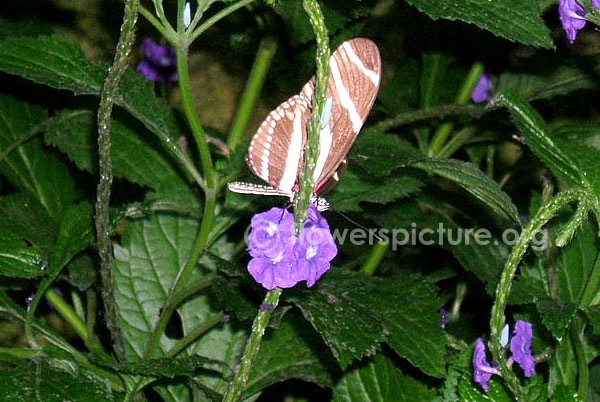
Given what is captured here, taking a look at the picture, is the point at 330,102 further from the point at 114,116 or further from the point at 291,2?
the point at 114,116

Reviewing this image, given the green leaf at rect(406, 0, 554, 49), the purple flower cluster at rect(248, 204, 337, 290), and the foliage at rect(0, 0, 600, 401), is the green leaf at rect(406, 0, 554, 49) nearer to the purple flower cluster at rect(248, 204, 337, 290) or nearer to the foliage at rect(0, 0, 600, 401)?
the foliage at rect(0, 0, 600, 401)

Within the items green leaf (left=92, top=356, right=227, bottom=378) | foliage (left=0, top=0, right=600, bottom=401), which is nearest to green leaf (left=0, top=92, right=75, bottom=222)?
foliage (left=0, top=0, right=600, bottom=401)

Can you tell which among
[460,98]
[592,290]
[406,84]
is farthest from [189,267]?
[406,84]

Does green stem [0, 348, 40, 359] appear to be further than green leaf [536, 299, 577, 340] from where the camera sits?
Yes

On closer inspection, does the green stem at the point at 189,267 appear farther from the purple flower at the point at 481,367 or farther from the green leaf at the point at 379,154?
the purple flower at the point at 481,367

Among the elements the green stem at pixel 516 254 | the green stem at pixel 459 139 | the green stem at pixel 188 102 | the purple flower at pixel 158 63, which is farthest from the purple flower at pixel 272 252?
the purple flower at pixel 158 63

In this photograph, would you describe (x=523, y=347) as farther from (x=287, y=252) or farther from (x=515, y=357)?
(x=287, y=252)

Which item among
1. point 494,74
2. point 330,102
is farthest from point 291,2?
point 330,102
